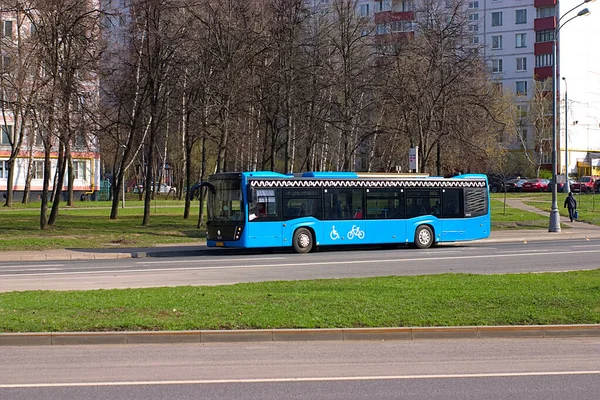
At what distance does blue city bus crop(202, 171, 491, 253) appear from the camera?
2859 cm

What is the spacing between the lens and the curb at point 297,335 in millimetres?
10859

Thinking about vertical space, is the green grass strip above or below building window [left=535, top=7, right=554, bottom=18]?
below

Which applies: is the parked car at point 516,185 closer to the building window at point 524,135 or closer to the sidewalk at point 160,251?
the building window at point 524,135

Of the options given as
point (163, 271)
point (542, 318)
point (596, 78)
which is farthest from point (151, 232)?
point (596, 78)

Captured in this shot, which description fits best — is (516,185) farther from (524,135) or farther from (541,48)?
(541,48)

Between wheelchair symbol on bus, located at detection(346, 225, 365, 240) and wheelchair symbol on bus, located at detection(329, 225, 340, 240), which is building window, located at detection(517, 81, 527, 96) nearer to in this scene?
wheelchair symbol on bus, located at detection(346, 225, 365, 240)

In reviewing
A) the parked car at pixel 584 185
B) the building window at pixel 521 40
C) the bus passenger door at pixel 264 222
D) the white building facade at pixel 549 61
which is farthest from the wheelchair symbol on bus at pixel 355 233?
the building window at pixel 521 40

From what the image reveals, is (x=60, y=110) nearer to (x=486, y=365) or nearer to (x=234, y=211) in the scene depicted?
(x=234, y=211)

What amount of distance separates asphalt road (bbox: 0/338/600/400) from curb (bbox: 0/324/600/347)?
0.58 ft

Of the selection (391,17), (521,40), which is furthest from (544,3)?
(391,17)

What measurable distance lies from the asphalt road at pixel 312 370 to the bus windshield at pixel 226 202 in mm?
17679

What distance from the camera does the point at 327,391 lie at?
8297mm

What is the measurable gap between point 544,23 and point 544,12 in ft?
4.96

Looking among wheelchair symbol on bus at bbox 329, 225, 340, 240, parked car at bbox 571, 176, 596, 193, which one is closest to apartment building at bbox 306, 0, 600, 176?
parked car at bbox 571, 176, 596, 193
